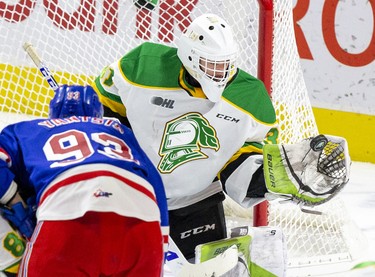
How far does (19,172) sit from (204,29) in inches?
36.5

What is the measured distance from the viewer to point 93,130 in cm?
239

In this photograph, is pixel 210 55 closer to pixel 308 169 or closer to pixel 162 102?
pixel 162 102

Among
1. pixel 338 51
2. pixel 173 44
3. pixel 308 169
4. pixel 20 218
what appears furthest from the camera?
pixel 338 51

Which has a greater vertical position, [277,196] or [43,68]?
[43,68]

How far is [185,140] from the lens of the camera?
3.25m

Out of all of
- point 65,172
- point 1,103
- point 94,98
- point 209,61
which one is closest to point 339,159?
Result: point 209,61

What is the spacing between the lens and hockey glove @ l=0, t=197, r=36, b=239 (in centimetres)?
240

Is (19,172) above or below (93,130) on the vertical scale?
below

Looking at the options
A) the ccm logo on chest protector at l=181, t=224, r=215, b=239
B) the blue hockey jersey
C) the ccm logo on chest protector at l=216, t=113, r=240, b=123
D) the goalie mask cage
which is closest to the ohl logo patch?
the blue hockey jersey

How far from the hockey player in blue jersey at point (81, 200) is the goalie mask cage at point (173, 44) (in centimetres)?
146

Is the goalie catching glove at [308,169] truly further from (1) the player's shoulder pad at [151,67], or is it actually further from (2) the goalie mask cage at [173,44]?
(2) the goalie mask cage at [173,44]

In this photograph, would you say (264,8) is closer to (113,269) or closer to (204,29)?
(204,29)

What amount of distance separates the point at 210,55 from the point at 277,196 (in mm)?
493

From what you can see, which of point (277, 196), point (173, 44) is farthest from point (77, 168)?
point (173, 44)
